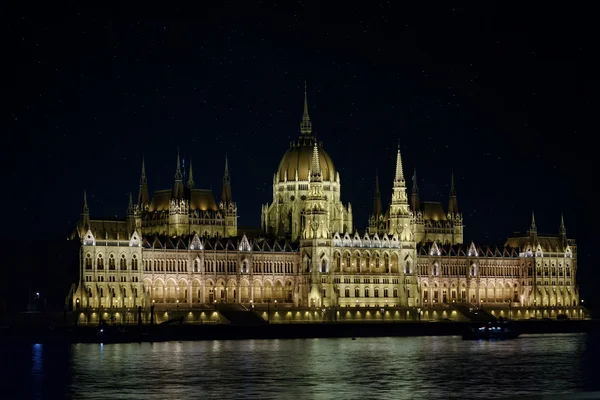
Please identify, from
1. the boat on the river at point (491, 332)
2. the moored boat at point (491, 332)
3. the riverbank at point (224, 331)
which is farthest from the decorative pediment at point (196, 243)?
the moored boat at point (491, 332)

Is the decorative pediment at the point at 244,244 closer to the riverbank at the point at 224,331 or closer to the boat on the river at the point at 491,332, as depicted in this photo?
the riverbank at the point at 224,331

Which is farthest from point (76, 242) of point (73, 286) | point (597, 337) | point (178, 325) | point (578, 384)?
point (578, 384)

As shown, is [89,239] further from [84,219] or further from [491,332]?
[491,332]

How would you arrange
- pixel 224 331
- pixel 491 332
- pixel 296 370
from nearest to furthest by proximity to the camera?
1. pixel 296 370
2. pixel 224 331
3. pixel 491 332

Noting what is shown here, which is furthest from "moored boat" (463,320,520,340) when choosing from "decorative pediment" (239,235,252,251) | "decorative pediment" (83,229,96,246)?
"decorative pediment" (83,229,96,246)

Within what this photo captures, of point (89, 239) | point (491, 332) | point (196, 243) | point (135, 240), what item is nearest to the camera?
point (491, 332)

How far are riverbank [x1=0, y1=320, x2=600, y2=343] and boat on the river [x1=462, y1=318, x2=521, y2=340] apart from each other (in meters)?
9.09

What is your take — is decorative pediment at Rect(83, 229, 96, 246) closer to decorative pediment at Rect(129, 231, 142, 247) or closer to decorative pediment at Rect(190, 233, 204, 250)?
decorative pediment at Rect(129, 231, 142, 247)

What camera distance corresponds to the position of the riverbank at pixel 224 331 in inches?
6309

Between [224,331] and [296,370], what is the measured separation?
6437cm

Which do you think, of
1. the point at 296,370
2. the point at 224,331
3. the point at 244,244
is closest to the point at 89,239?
the point at 224,331

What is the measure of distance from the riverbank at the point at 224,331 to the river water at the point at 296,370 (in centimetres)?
644

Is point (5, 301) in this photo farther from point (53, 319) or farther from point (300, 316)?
point (300, 316)

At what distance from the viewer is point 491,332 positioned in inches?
6919
